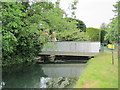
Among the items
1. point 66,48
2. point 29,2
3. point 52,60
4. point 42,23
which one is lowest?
point 52,60

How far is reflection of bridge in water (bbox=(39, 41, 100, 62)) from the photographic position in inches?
434

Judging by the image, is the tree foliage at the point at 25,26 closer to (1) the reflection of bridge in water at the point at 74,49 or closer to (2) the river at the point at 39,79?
(2) the river at the point at 39,79

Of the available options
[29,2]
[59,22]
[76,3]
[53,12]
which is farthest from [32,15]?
[76,3]

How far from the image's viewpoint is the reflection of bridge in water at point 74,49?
11031 millimetres

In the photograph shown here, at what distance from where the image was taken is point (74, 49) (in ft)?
37.6

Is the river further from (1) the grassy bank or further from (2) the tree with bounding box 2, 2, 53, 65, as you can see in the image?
(2) the tree with bounding box 2, 2, 53, 65

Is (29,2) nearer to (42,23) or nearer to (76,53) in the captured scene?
(42,23)

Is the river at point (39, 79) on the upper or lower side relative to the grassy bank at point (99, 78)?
lower

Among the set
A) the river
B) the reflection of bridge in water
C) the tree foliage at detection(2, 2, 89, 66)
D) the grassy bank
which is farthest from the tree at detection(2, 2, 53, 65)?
the grassy bank

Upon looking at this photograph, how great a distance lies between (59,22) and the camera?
32.2 ft

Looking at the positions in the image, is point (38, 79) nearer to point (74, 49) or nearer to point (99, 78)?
point (99, 78)

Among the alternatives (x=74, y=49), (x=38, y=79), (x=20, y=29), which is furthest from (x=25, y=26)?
(x=74, y=49)

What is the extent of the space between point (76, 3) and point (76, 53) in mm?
7541

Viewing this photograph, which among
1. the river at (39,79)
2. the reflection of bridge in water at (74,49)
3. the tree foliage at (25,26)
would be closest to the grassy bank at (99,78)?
the river at (39,79)
